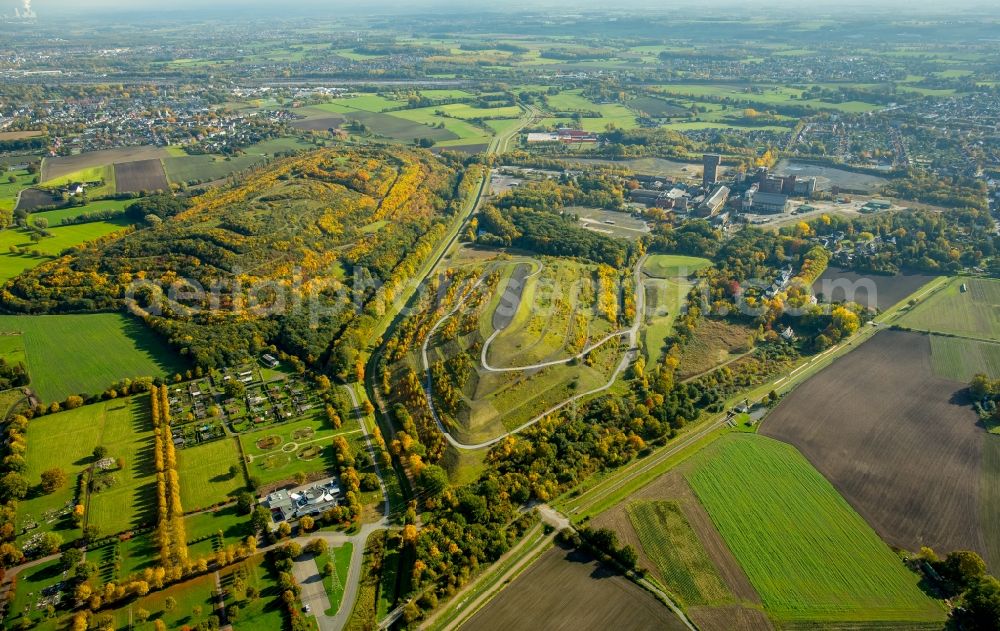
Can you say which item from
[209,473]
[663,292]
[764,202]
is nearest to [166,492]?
[209,473]

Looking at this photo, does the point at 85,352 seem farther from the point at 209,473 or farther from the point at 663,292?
the point at 663,292

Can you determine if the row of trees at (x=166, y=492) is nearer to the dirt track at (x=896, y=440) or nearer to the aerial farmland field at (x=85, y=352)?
the aerial farmland field at (x=85, y=352)

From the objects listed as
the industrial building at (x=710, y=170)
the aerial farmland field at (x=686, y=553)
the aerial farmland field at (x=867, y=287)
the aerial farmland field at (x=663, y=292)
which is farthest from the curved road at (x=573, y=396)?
the industrial building at (x=710, y=170)

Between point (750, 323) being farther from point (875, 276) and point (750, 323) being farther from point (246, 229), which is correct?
point (246, 229)

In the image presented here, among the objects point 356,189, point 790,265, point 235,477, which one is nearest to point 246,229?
point 356,189

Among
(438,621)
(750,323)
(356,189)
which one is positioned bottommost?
(438,621)

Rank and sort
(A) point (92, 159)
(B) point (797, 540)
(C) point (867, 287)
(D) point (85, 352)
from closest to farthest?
(B) point (797, 540)
(D) point (85, 352)
(C) point (867, 287)
(A) point (92, 159)
